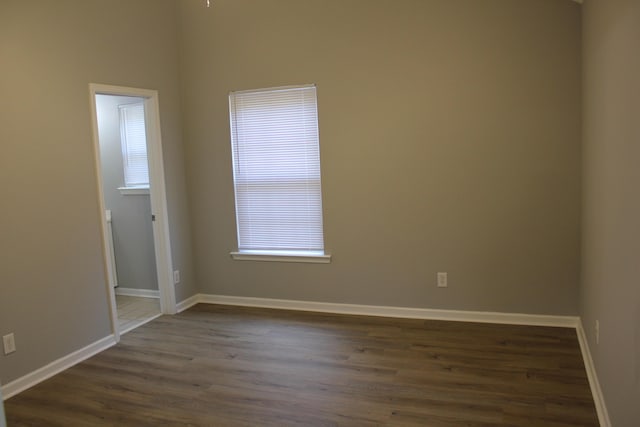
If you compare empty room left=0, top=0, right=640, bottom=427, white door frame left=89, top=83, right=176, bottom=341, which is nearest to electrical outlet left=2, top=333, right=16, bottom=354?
empty room left=0, top=0, right=640, bottom=427

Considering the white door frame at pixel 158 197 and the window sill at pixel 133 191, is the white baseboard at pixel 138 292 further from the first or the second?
the window sill at pixel 133 191

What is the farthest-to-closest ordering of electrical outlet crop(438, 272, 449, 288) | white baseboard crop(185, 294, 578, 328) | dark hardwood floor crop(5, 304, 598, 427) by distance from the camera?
electrical outlet crop(438, 272, 449, 288) < white baseboard crop(185, 294, 578, 328) < dark hardwood floor crop(5, 304, 598, 427)

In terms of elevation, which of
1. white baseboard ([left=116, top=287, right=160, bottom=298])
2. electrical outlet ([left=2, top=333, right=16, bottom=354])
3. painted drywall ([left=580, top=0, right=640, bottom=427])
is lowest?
white baseboard ([left=116, top=287, right=160, bottom=298])

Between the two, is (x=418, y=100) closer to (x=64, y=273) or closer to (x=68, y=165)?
(x=68, y=165)

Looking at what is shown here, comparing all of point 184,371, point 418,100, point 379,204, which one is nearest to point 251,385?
point 184,371

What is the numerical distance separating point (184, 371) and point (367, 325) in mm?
1521

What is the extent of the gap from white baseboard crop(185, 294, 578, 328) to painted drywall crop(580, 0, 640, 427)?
0.63 metres

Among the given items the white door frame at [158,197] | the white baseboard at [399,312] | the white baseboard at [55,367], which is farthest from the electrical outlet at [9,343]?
the white baseboard at [399,312]

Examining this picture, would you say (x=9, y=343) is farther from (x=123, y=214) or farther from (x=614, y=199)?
(x=614, y=199)

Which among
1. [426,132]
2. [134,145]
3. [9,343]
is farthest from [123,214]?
[426,132]

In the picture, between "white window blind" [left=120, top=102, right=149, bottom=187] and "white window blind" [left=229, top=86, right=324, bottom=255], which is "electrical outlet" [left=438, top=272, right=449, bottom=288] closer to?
"white window blind" [left=229, top=86, right=324, bottom=255]

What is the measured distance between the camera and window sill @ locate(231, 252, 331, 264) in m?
4.34

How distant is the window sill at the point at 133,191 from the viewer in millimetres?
4898

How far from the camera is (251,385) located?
3.04m
